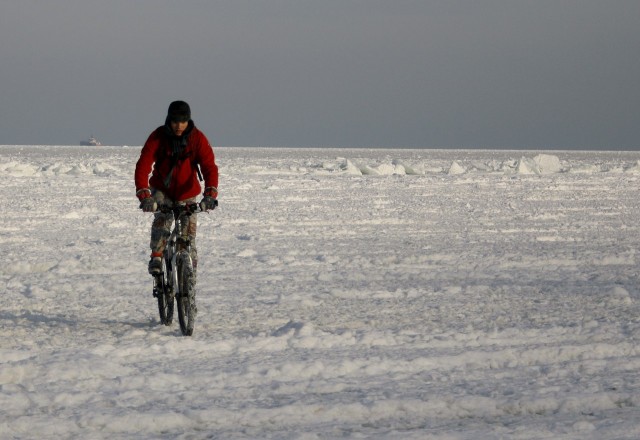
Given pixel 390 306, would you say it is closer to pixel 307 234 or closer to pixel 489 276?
pixel 489 276

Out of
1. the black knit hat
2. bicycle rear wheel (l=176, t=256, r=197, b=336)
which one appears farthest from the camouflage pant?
the black knit hat

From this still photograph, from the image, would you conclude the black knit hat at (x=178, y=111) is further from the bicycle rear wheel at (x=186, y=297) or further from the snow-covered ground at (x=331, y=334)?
the snow-covered ground at (x=331, y=334)

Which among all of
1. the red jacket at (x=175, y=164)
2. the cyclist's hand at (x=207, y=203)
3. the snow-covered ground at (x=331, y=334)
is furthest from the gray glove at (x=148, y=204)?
the snow-covered ground at (x=331, y=334)

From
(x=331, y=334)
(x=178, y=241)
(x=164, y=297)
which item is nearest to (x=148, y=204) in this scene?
(x=178, y=241)

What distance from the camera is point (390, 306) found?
8.04 metres

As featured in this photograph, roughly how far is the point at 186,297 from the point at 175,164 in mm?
976

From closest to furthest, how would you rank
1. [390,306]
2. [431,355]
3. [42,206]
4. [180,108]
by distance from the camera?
[431,355] < [180,108] < [390,306] < [42,206]

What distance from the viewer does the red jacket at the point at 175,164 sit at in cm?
686

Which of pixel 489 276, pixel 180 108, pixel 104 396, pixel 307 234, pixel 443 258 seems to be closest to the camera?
pixel 104 396

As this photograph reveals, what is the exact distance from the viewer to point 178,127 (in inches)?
267

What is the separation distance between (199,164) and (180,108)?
19.1 inches

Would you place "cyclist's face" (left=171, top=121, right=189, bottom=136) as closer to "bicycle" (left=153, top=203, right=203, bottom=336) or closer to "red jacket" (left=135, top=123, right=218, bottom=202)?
"red jacket" (left=135, top=123, right=218, bottom=202)

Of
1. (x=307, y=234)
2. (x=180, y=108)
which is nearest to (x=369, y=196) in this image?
(x=307, y=234)

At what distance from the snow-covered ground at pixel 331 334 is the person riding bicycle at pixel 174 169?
79cm
